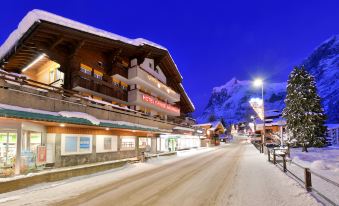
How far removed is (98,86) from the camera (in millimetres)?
26062

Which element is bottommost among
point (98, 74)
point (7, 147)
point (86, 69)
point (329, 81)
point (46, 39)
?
point (7, 147)

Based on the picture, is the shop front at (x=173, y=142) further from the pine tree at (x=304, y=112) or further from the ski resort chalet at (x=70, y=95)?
the pine tree at (x=304, y=112)

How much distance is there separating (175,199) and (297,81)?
34.1m

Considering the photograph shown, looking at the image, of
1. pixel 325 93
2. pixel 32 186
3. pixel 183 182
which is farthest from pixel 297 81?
pixel 325 93

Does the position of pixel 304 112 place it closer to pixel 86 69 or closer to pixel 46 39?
pixel 86 69

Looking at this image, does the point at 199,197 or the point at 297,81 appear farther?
the point at 297,81

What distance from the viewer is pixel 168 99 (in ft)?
155

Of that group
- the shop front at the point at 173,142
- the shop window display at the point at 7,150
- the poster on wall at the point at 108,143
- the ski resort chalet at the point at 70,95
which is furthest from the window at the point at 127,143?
the shop window display at the point at 7,150

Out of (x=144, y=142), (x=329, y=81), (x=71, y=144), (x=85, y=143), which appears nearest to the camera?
(x=71, y=144)

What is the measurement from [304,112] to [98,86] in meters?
27.6

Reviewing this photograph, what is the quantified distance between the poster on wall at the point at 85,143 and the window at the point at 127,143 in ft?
18.7

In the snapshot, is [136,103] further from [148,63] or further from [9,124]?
[9,124]

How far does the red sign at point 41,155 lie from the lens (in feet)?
47.2

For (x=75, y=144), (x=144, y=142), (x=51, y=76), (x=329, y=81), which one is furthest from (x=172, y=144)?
(x=329, y=81)
